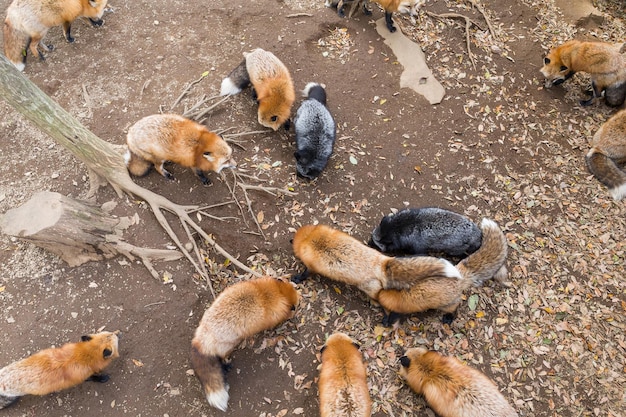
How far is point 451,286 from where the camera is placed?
215 inches

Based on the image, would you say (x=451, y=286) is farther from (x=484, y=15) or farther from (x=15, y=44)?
(x=15, y=44)

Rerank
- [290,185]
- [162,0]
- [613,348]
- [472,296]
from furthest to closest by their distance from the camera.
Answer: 1. [162,0]
2. [290,185]
3. [472,296]
4. [613,348]

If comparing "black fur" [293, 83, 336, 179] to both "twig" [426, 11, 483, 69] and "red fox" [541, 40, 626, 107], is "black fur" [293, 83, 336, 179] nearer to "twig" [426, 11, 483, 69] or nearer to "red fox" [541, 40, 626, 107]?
"twig" [426, 11, 483, 69]

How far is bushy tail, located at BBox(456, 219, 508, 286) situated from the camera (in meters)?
5.76

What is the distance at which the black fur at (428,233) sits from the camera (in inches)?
240

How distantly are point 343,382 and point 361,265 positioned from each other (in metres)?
1.56

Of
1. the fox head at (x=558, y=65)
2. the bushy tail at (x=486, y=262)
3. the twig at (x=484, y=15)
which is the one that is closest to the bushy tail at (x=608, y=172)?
the fox head at (x=558, y=65)

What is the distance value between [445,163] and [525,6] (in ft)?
17.6

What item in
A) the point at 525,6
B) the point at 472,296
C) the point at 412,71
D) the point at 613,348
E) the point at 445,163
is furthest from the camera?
the point at 525,6

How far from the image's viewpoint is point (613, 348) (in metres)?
5.61

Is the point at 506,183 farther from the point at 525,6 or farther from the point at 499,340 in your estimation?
the point at 525,6

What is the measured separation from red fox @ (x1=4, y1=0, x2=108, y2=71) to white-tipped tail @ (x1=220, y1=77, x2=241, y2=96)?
3346 millimetres

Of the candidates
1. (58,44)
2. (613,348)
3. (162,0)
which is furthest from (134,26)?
(613,348)

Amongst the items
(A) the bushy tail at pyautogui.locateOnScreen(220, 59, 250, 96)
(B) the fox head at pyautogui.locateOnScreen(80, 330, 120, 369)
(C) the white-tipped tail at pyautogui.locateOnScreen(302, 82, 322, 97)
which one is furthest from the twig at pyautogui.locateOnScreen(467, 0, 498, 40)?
(B) the fox head at pyautogui.locateOnScreen(80, 330, 120, 369)
